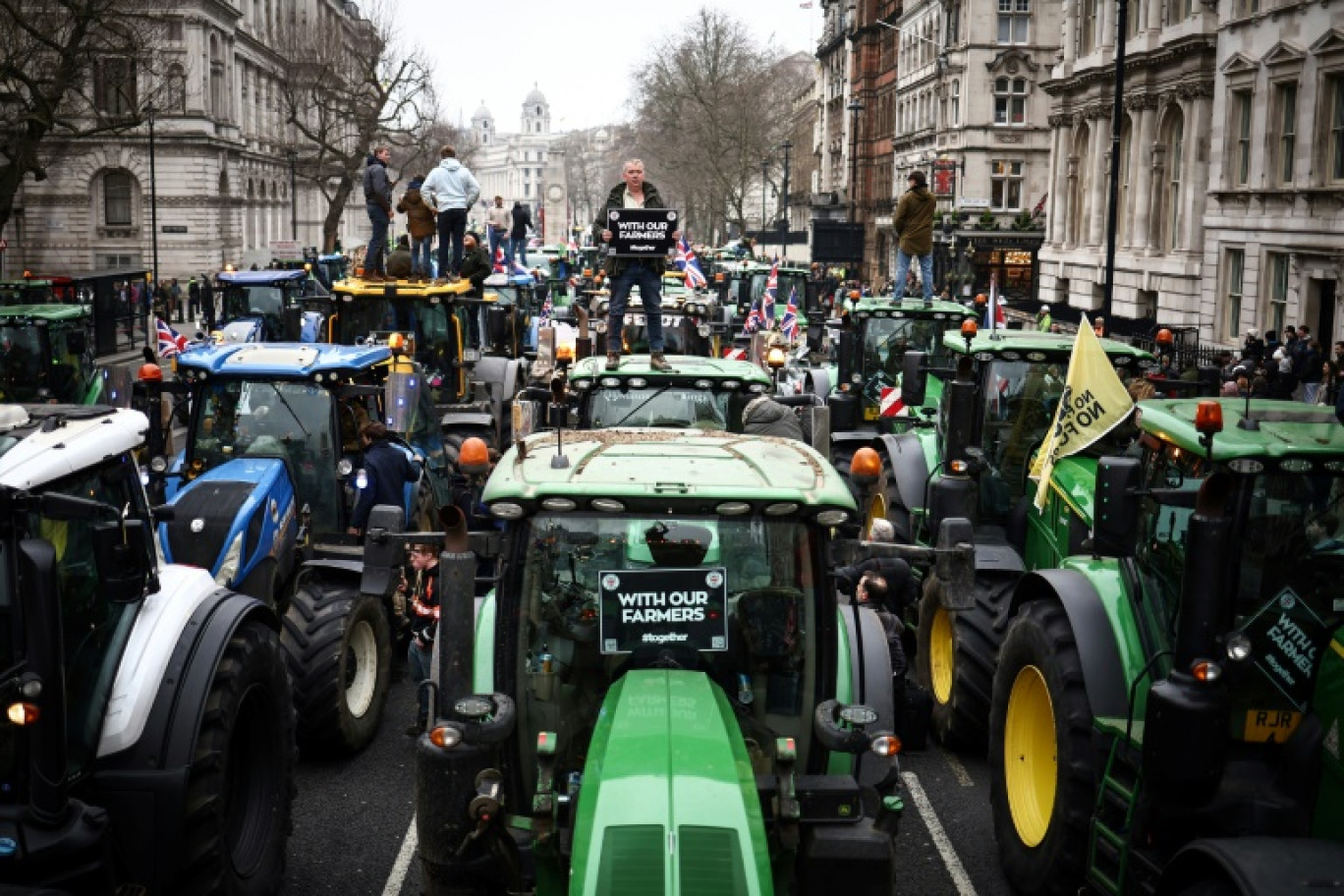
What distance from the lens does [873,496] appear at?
13.9 meters

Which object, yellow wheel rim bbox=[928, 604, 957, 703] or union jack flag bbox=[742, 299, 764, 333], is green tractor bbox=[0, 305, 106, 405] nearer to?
union jack flag bbox=[742, 299, 764, 333]

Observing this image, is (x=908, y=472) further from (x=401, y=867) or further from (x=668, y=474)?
(x=668, y=474)

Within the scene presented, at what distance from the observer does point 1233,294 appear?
35.1m

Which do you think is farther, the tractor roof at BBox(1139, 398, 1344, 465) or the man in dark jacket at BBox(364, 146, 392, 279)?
the man in dark jacket at BBox(364, 146, 392, 279)

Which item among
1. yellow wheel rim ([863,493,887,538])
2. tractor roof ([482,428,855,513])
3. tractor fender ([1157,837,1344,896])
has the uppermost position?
tractor roof ([482,428,855,513])

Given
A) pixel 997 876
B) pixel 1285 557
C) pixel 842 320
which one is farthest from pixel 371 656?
pixel 842 320

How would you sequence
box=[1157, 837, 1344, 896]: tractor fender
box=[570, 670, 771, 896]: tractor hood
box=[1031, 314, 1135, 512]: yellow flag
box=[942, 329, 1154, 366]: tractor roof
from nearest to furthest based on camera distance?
1. box=[570, 670, 771, 896]: tractor hood
2. box=[1157, 837, 1344, 896]: tractor fender
3. box=[1031, 314, 1135, 512]: yellow flag
4. box=[942, 329, 1154, 366]: tractor roof

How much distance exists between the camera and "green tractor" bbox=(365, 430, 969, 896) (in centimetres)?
520

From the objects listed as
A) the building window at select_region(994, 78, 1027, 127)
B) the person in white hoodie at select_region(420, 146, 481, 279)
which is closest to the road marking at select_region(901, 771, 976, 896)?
the person in white hoodie at select_region(420, 146, 481, 279)

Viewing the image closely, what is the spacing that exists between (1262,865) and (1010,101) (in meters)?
63.6

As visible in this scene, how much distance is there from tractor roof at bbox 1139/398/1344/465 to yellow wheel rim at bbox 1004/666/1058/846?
59.1 inches

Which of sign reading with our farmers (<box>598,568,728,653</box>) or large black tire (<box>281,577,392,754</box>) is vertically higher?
sign reading with our farmers (<box>598,568,728,653</box>)

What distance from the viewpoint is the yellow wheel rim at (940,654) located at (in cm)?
1059

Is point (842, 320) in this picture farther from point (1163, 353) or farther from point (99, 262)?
point (99, 262)
